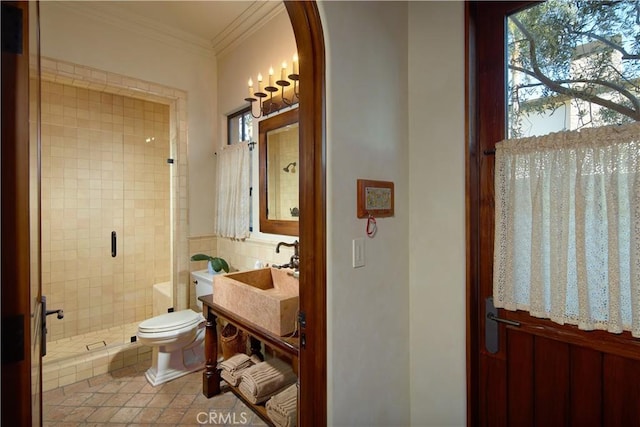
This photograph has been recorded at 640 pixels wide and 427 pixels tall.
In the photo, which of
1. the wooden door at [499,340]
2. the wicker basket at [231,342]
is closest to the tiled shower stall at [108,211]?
the wicker basket at [231,342]

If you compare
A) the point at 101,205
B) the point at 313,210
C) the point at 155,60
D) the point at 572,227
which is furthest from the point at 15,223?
the point at 101,205

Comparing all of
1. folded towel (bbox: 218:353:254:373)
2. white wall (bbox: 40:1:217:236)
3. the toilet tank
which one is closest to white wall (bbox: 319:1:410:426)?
folded towel (bbox: 218:353:254:373)

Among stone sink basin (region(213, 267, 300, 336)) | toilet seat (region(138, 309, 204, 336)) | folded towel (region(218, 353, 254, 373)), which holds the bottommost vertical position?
folded towel (region(218, 353, 254, 373))

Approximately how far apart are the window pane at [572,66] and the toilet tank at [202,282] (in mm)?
2460

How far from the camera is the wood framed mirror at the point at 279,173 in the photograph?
2.36 meters

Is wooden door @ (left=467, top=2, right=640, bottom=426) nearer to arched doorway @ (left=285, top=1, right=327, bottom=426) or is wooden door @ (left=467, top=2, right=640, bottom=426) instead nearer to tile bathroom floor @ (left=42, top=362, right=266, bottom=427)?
arched doorway @ (left=285, top=1, right=327, bottom=426)

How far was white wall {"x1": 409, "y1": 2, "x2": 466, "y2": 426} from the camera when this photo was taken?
1.43 m

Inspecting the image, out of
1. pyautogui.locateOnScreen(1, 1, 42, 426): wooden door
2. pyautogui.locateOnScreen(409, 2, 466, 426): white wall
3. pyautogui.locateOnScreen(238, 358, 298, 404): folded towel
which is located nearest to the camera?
pyautogui.locateOnScreen(1, 1, 42, 426): wooden door

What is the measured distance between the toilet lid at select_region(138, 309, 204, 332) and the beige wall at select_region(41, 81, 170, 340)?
1.41 meters

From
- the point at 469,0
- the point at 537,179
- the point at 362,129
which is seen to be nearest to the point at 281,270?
the point at 362,129

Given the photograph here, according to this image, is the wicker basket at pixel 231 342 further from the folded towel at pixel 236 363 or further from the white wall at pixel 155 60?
the white wall at pixel 155 60

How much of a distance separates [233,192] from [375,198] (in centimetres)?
183

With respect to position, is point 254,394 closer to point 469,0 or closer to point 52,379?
point 52,379

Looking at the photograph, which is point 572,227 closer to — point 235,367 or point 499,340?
point 499,340
